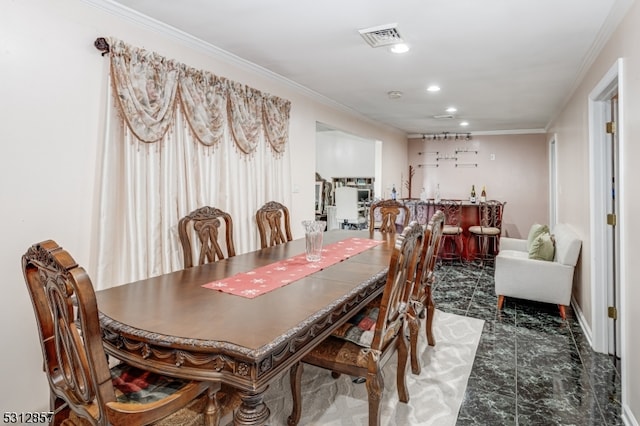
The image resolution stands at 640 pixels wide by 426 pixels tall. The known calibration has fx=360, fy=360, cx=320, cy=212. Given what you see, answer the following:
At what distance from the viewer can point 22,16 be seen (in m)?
1.88

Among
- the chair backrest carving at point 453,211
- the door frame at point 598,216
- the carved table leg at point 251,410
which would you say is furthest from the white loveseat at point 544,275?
the carved table leg at point 251,410

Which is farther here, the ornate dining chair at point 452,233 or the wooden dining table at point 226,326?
the ornate dining chair at point 452,233

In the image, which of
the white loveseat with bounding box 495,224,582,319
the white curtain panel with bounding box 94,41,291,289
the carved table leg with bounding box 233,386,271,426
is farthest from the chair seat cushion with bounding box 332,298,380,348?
the white loveseat with bounding box 495,224,582,319

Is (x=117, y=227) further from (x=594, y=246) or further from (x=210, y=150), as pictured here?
(x=594, y=246)

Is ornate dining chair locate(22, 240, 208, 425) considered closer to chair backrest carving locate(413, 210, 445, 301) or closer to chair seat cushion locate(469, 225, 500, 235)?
chair backrest carving locate(413, 210, 445, 301)

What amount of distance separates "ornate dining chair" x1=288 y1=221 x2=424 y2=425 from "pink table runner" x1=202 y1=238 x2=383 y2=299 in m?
0.40

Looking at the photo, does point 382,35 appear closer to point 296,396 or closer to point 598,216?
point 598,216

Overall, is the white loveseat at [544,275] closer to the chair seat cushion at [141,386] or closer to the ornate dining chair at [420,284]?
the ornate dining chair at [420,284]

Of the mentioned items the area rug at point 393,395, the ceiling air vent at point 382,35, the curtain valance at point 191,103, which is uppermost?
the ceiling air vent at point 382,35

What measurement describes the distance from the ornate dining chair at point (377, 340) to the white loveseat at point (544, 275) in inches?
88.0

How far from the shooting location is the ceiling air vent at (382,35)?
253cm

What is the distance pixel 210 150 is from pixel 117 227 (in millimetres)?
998

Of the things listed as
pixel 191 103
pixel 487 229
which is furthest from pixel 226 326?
pixel 487 229

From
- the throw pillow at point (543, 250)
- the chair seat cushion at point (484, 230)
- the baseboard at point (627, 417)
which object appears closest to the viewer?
the baseboard at point (627, 417)
